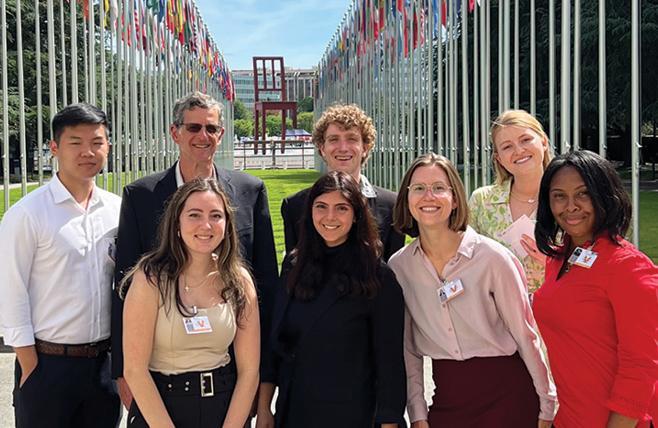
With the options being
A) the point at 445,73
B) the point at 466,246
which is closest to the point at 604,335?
the point at 466,246

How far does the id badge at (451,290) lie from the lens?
2656 mm

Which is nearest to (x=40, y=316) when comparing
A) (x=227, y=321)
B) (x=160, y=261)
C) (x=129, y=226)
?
(x=129, y=226)

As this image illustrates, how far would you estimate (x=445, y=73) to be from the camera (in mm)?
11664

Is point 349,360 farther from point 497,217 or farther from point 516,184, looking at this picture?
point 516,184

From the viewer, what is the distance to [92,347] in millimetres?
3148

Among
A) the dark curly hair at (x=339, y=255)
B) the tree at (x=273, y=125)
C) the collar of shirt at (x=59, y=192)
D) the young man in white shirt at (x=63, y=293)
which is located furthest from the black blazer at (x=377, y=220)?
the tree at (x=273, y=125)

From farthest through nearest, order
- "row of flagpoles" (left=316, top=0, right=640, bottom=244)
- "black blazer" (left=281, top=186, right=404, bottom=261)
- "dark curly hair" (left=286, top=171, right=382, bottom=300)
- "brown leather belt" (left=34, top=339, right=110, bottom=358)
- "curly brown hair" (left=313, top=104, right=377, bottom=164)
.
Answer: "row of flagpoles" (left=316, top=0, right=640, bottom=244), "curly brown hair" (left=313, top=104, right=377, bottom=164), "black blazer" (left=281, top=186, right=404, bottom=261), "brown leather belt" (left=34, top=339, right=110, bottom=358), "dark curly hair" (left=286, top=171, right=382, bottom=300)

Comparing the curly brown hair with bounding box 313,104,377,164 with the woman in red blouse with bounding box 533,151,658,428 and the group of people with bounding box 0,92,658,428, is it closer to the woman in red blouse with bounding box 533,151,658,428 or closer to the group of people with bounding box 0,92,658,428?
the group of people with bounding box 0,92,658,428

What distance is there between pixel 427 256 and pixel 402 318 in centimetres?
27

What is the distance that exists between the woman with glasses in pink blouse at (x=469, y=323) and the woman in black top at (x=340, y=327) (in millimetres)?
147

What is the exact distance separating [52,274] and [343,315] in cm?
136

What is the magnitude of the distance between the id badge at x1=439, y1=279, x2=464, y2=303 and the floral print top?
737 mm

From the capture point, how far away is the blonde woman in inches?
130

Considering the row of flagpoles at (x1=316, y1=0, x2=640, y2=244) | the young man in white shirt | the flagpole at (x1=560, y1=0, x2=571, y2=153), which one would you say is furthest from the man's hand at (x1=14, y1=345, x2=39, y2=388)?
the flagpole at (x1=560, y1=0, x2=571, y2=153)
